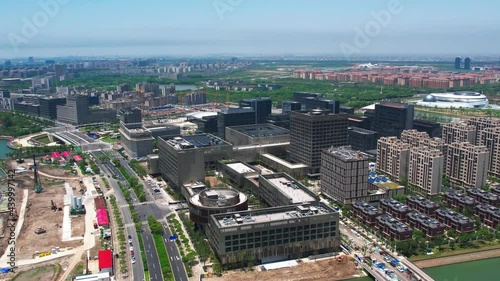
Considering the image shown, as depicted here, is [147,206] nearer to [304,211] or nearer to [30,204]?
[30,204]

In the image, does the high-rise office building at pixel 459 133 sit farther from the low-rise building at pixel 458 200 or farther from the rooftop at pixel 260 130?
the rooftop at pixel 260 130

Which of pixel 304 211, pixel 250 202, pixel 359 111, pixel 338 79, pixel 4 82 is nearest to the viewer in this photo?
pixel 304 211

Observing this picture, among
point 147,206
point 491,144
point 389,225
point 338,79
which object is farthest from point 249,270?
point 338,79

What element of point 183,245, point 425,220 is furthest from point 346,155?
point 183,245

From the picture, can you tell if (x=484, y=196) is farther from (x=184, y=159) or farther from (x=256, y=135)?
(x=184, y=159)

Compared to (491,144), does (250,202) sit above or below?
below

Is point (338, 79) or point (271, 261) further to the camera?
point (338, 79)

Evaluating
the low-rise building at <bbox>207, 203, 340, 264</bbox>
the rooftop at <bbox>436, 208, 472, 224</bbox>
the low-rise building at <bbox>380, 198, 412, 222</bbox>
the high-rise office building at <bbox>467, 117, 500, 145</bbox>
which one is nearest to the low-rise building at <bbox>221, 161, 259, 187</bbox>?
the low-rise building at <bbox>380, 198, 412, 222</bbox>
